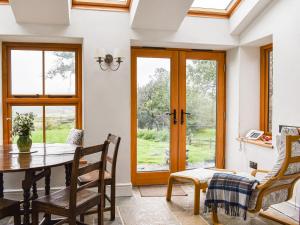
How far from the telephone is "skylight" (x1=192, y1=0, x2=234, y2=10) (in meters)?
1.78

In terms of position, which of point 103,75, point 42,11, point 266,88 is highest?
point 42,11

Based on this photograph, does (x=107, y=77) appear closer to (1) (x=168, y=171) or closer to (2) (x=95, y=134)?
(2) (x=95, y=134)

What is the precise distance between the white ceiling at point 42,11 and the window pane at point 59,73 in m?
0.53

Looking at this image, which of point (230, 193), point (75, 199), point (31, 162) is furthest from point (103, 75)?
point (230, 193)

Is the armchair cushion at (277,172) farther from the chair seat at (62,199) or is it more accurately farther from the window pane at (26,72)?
the window pane at (26,72)

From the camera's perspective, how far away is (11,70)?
4.06m

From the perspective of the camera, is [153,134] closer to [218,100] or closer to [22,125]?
[218,100]

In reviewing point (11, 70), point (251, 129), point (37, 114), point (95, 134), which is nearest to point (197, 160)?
point (251, 129)

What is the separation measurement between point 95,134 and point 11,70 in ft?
4.63

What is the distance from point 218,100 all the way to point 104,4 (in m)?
2.20

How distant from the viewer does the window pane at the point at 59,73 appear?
13.6 ft

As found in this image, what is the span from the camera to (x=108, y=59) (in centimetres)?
392

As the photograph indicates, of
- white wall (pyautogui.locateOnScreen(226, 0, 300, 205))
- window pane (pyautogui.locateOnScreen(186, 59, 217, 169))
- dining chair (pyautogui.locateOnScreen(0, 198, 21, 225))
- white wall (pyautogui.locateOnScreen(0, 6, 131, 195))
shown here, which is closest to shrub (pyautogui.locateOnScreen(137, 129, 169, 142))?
window pane (pyautogui.locateOnScreen(186, 59, 217, 169))

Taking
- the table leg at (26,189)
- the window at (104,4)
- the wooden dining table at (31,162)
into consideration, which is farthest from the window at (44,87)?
the table leg at (26,189)
